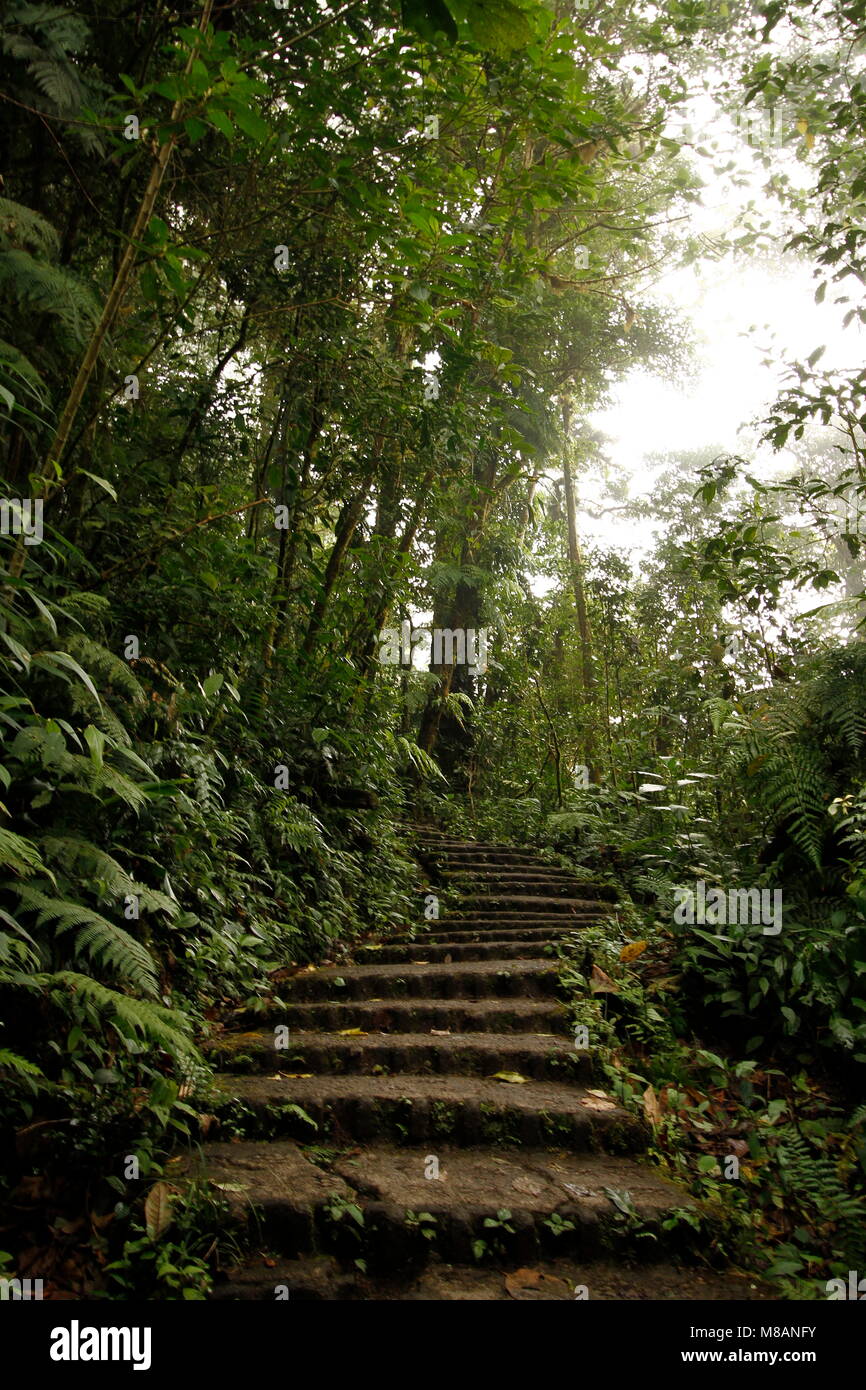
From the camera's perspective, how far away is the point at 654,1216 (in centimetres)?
278

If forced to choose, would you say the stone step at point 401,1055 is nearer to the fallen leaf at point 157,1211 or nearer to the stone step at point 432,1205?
the stone step at point 432,1205

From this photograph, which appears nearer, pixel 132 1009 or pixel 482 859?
pixel 132 1009

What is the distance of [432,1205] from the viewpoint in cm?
267

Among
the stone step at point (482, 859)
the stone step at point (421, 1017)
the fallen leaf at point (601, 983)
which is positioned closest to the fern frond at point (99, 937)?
the stone step at point (421, 1017)

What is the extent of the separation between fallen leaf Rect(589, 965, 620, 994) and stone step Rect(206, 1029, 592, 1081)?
0.50m

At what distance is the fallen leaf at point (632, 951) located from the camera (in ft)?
15.8

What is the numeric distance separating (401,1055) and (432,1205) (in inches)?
40.7

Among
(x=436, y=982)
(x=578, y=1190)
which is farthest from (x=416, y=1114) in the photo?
(x=436, y=982)

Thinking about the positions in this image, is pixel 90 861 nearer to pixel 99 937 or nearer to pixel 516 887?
pixel 99 937

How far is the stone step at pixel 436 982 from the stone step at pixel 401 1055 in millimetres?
531

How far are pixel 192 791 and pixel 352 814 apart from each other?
2.68 m

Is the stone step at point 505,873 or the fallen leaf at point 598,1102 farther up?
the stone step at point 505,873

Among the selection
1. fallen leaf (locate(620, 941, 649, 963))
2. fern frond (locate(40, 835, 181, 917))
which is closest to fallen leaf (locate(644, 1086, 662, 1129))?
fallen leaf (locate(620, 941, 649, 963))
